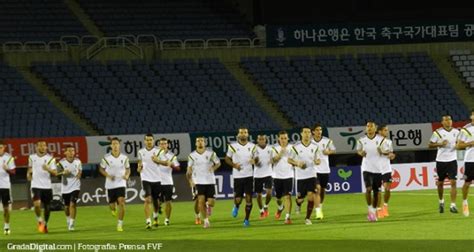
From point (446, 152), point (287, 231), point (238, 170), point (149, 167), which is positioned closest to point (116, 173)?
point (149, 167)

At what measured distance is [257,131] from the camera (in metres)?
41.4

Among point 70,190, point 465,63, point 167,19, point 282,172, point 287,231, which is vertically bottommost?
point 287,231

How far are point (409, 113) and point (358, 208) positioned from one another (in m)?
16.1

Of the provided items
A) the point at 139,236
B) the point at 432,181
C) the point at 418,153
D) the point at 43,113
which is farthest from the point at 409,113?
the point at 139,236

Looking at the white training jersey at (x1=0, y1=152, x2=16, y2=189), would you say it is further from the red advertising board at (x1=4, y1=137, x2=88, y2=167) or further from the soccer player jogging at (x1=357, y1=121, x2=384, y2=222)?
the red advertising board at (x1=4, y1=137, x2=88, y2=167)

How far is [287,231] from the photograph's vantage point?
23.7m

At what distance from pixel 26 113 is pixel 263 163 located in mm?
16787

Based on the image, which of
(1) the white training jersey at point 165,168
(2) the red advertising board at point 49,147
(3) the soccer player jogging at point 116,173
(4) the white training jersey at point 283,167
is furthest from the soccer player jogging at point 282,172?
(2) the red advertising board at point 49,147

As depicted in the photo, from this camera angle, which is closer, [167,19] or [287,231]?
[287,231]

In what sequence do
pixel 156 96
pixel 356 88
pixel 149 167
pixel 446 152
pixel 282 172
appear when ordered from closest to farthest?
pixel 149 167 → pixel 282 172 → pixel 446 152 → pixel 156 96 → pixel 356 88

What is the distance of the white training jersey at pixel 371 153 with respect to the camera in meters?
26.0

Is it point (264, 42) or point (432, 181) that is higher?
point (264, 42)

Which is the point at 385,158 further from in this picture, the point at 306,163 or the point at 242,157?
the point at 242,157

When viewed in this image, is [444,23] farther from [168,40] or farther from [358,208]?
[358,208]
